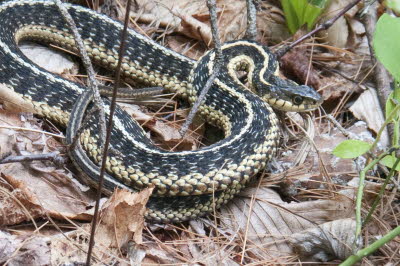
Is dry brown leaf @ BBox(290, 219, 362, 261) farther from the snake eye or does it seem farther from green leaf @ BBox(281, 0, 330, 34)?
green leaf @ BBox(281, 0, 330, 34)

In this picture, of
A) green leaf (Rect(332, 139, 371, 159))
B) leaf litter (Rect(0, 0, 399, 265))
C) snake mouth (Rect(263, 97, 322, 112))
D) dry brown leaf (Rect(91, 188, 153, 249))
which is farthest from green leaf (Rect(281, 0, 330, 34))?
dry brown leaf (Rect(91, 188, 153, 249))

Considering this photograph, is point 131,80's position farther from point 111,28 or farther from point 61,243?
point 61,243

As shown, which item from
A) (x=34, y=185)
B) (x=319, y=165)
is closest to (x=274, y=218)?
(x=319, y=165)

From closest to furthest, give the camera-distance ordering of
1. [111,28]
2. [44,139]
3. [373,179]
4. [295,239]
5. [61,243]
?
[61,243], [295,239], [44,139], [373,179], [111,28]

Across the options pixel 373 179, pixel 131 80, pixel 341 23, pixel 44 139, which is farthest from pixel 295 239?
pixel 341 23

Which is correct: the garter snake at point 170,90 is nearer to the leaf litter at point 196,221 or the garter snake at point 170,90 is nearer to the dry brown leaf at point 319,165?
the leaf litter at point 196,221

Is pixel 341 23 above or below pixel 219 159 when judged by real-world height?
above

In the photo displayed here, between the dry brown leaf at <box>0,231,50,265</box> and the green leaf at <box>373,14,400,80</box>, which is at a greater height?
the green leaf at <box>373,14,400,80</box>

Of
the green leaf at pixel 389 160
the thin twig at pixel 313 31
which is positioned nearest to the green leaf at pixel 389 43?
the green leaf at pixel 389 160

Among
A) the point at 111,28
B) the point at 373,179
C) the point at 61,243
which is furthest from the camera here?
the point at 111,28
